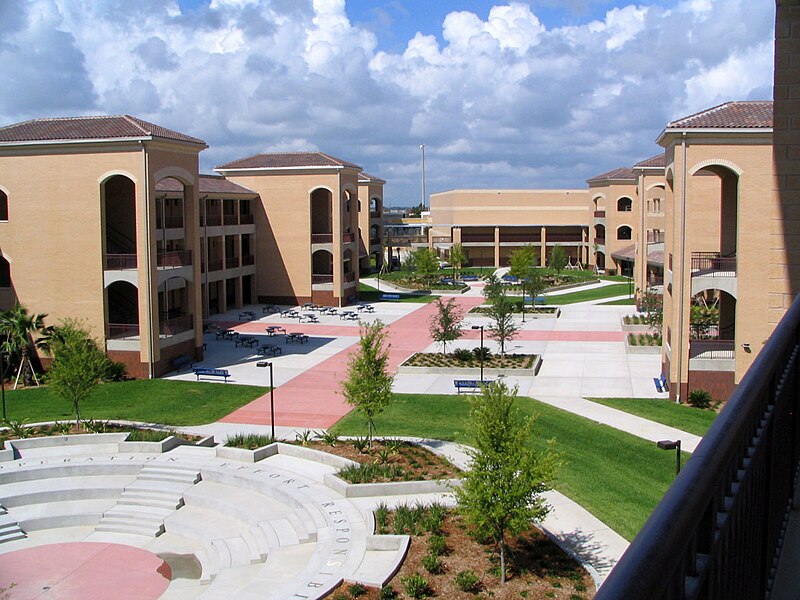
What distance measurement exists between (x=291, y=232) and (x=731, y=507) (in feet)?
203

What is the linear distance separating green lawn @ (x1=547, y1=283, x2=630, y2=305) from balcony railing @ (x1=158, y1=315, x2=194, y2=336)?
3337 cm

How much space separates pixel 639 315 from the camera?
5556 centimetres

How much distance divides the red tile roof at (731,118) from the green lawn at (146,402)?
20.2m

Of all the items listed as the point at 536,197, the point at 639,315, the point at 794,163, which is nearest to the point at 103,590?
the point at 794,163

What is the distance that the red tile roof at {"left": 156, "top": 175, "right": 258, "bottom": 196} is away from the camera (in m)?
50.7

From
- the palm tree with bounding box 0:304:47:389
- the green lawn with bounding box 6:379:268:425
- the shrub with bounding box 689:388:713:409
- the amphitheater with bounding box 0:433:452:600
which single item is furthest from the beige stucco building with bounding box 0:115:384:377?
the shrub with bounding box 689:388:713:409

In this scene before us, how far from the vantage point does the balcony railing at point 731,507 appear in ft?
6.88

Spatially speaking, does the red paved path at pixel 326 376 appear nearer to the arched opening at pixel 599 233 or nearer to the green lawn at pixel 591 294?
the green lawn at pixel 591 294

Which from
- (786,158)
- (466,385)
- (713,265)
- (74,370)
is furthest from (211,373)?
(786,158)

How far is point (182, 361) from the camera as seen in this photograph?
Answer: 137 feet

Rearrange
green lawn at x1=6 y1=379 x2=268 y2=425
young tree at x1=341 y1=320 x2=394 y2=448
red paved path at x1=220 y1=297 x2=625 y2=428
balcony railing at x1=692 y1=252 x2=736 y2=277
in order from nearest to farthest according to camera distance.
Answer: young tree at x1=341 y1=320 x2=394 y2=448 < green lawn at x1=6 y1=379 x2=268 y2=425 < red paved path at x1=220 y1=297 x2=625 y2=428 < balcony railing at x1=692 y1=252 x2=736 y2=277

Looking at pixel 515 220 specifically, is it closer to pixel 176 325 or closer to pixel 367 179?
pixel 367 179

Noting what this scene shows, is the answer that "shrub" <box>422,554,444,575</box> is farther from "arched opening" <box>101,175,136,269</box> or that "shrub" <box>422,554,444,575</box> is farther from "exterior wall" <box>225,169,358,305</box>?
"exterior wall" <box>225,169,358,305</box>

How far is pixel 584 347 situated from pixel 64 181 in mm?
27359
